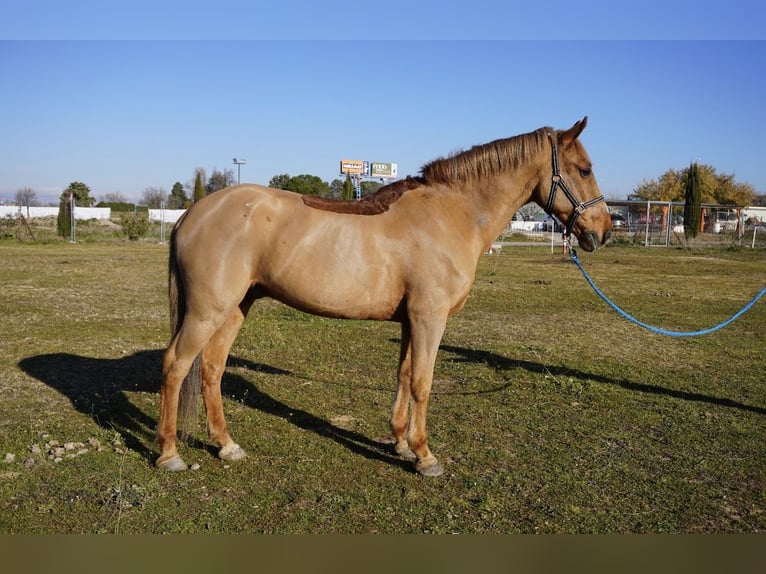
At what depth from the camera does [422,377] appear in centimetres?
435

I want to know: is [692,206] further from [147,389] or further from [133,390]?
[133,390]

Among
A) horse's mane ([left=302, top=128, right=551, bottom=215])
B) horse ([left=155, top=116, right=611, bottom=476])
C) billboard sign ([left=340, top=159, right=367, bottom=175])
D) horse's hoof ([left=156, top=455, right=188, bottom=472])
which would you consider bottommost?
horse's hoof ([left=156, top=455, right=188, bottom=472])

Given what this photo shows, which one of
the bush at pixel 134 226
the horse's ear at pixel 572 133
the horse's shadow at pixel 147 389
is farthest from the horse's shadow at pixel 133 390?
the bush at pixel 134 226

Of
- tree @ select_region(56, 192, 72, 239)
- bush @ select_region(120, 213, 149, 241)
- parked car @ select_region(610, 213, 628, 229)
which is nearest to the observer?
parked car @ select_region(610, 213, 628, 229)

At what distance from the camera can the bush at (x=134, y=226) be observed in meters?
33.5

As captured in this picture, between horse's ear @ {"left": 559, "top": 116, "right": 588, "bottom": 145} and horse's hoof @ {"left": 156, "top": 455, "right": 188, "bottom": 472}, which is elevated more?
horse's ear @ {"left": 559, "top": 116, "right": 588, "bottom": 145}

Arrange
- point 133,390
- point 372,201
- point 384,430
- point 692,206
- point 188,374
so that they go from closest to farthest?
point 372,201, point 188,374, point 384,430, point 133,390, point 692,206

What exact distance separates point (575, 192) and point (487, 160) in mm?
753

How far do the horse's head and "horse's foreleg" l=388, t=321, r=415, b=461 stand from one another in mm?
1610

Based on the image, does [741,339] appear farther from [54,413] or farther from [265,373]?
[54,413]

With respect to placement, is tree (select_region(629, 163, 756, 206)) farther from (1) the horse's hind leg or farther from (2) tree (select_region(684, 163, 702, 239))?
(1) the horse's hind leg

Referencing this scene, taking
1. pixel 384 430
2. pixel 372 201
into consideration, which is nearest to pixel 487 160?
pixel 372 201

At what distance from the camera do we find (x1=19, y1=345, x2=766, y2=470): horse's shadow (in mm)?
4992

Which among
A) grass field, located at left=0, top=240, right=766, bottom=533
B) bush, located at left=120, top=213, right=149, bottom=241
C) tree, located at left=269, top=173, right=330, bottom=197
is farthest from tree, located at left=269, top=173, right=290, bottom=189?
grass field, located at left=0, top=240, right=766, bottom=533
